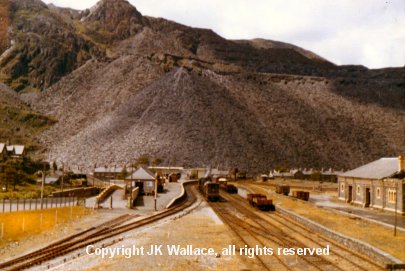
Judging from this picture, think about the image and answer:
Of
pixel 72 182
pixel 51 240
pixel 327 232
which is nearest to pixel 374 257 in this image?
pixel 327 232

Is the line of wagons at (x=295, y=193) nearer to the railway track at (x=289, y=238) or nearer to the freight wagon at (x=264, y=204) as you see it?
the railway track at (x=289, y=238)

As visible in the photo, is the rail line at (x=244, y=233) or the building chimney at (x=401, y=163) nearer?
the rail line at (x=244, y=233)

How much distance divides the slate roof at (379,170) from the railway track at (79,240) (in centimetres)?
2179

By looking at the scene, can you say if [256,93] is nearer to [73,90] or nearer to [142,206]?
[73,90]

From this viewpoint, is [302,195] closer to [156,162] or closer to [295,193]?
[295,193]

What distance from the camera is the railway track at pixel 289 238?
75.5ft

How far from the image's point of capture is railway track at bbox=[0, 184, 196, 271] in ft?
80.5

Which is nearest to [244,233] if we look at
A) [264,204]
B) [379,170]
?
[264,204]

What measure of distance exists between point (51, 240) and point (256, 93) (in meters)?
153

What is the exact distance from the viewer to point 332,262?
23.6 m

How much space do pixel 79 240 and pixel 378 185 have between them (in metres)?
31.5

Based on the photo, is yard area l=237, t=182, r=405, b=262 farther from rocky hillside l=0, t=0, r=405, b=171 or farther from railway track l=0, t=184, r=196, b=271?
rocky hillside l=0, t=0, r=405, b=171

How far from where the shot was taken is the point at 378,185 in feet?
155

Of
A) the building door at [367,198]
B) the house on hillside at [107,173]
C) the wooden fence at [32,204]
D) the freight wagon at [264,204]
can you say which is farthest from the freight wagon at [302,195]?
the house on hillside at [107,173]
